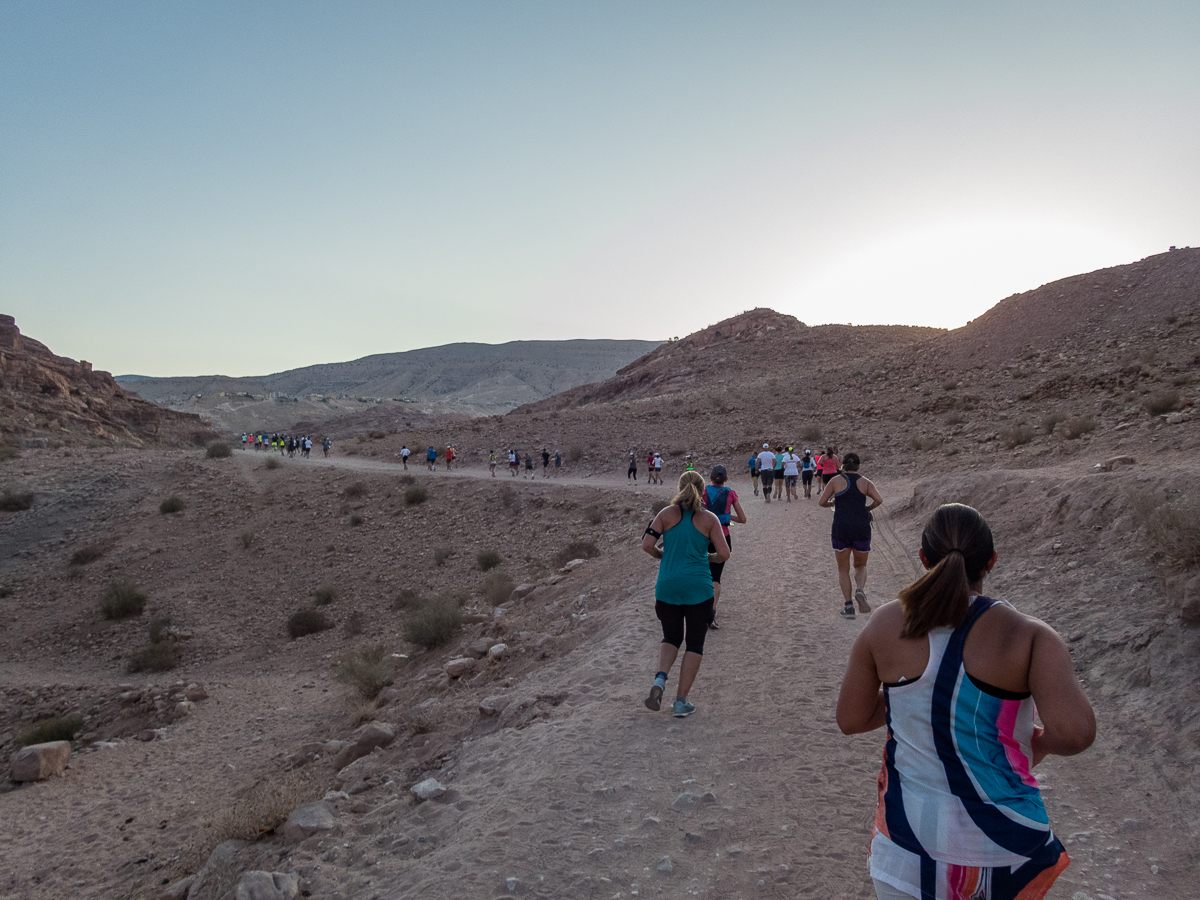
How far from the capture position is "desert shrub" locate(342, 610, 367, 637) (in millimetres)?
17953

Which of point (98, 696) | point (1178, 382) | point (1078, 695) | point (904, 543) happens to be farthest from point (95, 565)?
point (1178, 382)

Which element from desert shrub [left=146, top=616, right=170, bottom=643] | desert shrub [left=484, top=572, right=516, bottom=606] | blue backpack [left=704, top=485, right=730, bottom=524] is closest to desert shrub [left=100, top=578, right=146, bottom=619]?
desert shrub [left=146, top=616, right=170, bottom=643]

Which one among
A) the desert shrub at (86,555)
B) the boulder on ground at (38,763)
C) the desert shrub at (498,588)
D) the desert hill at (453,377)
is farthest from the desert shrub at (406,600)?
the desert hill at (453,377)

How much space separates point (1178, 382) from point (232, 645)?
27.3m

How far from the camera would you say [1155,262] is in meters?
37.5

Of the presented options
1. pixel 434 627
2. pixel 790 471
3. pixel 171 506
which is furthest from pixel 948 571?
pixel 171 506

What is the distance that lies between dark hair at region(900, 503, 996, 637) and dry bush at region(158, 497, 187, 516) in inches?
1273

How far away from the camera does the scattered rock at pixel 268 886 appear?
4.23 meters

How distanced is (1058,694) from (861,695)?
23.0 inches

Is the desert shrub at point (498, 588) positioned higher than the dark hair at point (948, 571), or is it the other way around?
the dark hair at point (948, 571)

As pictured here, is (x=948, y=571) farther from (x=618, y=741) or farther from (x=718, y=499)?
(x=718, y=499)

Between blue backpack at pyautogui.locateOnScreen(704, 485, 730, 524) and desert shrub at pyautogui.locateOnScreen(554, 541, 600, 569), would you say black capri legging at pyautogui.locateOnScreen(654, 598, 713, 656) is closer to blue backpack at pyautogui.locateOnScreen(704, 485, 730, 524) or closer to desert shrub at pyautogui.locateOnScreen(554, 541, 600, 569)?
blue backpack at pyautogui.locateOnScreen(704, 485, 730, 524)

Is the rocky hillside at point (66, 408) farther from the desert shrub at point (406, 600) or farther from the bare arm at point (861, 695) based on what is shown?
the bare arm at point (861, 695)

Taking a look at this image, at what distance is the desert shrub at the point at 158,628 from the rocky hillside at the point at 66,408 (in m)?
27.9
